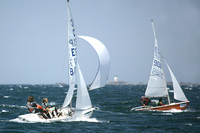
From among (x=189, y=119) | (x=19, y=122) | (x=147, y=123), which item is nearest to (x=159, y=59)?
(x=189, y=119)

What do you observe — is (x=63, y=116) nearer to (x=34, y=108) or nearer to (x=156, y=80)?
(x=34, y=108)

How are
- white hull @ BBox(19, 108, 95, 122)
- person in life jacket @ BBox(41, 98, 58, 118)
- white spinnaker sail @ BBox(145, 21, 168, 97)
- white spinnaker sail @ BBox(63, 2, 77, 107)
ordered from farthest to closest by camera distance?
white spinnaker sail @ BBox(145, 21, 168, 97)
white spinnaker sail @ BBox(63, 2, 77, 107)
person in life jacket @ BBox(41, 98, 58, 118)
white hull @ BBox(19, 108, 95, 122)

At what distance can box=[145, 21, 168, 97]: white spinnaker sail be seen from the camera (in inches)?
1305

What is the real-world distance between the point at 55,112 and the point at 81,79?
3.08 metres

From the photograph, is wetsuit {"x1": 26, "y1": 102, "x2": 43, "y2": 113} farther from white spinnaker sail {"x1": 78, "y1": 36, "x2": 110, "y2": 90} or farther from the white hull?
white spinnaker sail {"x1": 78, "y1": 36, "x2": 110, "y2": 90}

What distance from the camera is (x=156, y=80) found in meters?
33.3

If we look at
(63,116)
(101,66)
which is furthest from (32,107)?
(101,66)

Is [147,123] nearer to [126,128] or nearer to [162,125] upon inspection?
[162,125]

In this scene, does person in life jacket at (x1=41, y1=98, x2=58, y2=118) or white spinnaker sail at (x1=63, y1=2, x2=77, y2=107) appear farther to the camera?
white spinnaker sail at (x1=63, y1=2, x2=77, y2=107)

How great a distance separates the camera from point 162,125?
2158 cm

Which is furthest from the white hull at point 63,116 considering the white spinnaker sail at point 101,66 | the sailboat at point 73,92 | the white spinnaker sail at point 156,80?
the white spinnaker sail at point 156,80

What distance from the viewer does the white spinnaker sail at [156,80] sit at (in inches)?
1305

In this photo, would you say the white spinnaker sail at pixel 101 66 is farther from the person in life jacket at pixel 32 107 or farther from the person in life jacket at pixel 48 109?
the person in life jacket at pixel 32 107

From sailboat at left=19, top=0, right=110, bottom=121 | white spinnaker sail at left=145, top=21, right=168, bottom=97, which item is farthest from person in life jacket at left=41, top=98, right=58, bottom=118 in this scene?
white spinnaker sail at left=145, top=21, right=168, bottom=97
